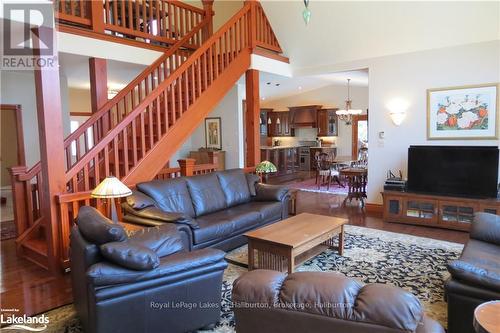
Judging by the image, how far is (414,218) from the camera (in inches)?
212

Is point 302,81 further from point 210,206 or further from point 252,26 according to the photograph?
point 210,206

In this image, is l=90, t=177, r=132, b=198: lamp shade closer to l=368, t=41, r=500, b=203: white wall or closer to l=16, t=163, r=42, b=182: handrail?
l=16, t=163, r=42, b=182: handrail

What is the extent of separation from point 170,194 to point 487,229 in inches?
132

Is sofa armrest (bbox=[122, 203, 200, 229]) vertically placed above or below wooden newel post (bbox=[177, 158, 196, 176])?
below

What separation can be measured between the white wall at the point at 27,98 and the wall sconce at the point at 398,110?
6.29 m

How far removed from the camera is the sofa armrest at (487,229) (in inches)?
121

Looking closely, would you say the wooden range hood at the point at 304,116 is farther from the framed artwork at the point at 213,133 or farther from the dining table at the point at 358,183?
the dining table at the point at 358,183

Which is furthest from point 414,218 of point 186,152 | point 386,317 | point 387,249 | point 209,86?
point 186,152

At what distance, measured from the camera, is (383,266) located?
369cm

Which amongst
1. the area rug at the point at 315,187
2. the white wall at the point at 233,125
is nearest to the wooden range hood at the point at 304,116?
the area rug at the point at 315,187

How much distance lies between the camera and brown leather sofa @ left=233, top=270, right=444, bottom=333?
1.14m

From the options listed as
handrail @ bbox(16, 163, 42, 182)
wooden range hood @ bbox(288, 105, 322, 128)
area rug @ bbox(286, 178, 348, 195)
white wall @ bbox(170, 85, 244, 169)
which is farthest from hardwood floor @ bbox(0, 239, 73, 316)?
wooden range hood @ bbox(288, 105, 322, 128)

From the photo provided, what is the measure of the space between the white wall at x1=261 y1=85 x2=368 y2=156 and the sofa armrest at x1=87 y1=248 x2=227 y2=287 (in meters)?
9.34

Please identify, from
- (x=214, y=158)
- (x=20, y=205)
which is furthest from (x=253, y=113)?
(x=20, y=205)
